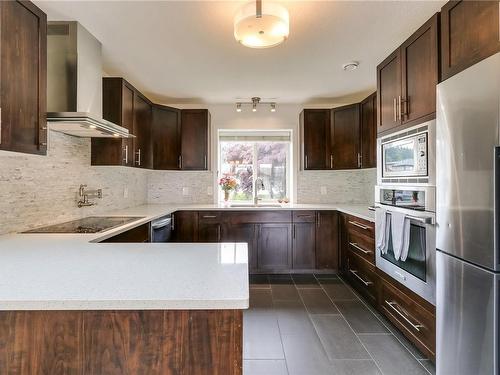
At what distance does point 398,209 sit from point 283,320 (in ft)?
4.35

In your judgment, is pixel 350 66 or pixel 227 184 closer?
pixel 350 66

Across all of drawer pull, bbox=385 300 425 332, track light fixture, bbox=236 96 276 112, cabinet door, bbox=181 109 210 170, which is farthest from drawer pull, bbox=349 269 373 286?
track light fixture, bbox=236 96 276 112

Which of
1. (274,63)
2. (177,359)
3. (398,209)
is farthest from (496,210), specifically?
(274,63)

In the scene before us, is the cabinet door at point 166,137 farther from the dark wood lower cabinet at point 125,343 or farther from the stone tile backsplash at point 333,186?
the dark wood lower cabinet at point 125,343

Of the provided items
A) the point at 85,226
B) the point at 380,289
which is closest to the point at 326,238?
the point at 380,289

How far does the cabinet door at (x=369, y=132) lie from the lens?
3312 mm

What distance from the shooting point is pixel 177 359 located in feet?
3.01

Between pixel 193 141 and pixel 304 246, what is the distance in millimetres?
2010

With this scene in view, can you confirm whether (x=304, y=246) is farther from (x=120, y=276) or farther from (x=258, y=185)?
(x=120, y=276)

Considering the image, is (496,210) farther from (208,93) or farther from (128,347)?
(208,93)

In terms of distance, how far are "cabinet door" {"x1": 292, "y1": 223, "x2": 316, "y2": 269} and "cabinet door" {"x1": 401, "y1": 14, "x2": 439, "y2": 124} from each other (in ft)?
6.21

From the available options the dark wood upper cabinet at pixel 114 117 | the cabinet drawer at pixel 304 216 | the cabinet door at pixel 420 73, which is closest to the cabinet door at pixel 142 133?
the dark wood upper cabinet at pixel 114 117

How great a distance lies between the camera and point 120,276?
3.44 feet

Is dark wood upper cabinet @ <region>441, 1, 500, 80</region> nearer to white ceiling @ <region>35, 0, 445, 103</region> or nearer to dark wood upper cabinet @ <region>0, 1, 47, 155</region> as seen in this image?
white ceiling @ <region>35, 0, 445, 103</region>
